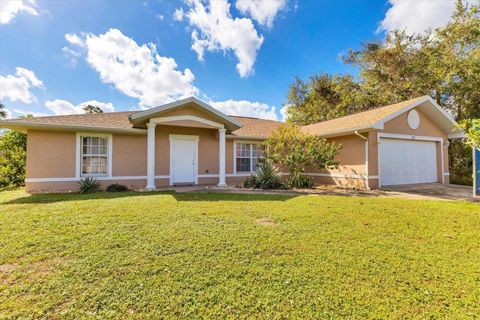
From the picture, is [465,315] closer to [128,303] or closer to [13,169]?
[128,303]

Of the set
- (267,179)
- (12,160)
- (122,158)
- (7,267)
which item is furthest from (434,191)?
(12,160)

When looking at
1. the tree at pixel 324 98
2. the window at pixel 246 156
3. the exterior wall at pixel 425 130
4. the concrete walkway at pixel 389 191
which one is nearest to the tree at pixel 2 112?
the concrete walkway at pixel 389 191

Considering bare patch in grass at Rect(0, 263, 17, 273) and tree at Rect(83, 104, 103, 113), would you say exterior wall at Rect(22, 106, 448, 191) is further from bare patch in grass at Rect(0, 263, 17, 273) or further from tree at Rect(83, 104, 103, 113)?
tree at Rect(83, 104, 103, 113)

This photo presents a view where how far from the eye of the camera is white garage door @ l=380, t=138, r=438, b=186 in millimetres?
11094

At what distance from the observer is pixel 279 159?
36.4ft

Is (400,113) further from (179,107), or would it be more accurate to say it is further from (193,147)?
(179,107)

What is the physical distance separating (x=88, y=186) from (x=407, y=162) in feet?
52.4

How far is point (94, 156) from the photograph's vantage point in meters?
10.2

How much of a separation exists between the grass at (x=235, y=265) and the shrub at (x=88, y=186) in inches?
136

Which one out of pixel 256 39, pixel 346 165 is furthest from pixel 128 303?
pixel 256 39

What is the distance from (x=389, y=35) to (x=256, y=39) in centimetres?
1225

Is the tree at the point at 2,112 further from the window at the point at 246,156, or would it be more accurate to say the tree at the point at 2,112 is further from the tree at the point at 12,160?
the window at the point at 246,156

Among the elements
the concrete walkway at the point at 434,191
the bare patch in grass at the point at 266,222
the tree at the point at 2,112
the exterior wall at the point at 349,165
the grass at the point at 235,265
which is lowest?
the grass at the point at 235,265

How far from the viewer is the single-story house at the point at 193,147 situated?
9484 mm
